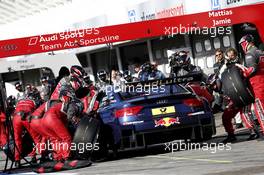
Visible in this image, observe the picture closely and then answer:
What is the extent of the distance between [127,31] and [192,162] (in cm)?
600

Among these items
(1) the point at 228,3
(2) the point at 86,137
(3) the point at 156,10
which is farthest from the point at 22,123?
(3) the point at 156,10

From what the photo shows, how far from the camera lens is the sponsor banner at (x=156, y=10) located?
65.6ft

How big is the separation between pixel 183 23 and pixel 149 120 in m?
4.76

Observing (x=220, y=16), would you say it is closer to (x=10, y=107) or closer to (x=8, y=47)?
(x=8, y=47)

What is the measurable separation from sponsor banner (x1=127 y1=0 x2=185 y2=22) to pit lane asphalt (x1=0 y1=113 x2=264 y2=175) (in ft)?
27.2

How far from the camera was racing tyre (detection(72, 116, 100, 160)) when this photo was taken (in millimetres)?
10680

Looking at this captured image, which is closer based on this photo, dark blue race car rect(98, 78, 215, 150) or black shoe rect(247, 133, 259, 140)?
dark blue race car rect(98, 78, 215, 150)

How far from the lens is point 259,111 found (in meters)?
10.8

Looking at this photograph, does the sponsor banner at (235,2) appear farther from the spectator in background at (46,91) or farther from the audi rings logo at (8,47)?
the audi rings logo at (8,47)

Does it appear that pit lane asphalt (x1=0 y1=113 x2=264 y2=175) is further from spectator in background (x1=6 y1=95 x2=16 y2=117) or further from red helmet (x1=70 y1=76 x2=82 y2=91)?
red helmet (x1=70 y1=76 x2=82 y2=91)

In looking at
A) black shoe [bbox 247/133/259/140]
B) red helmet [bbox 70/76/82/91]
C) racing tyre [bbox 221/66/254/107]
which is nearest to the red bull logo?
racing tyre [bbox 221/66/254/107]

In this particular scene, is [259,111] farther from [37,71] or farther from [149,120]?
[37,71]

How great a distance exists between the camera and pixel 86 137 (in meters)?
10.7

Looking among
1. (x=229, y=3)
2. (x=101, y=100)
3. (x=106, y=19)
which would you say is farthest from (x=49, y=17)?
(x=101, y=100)
